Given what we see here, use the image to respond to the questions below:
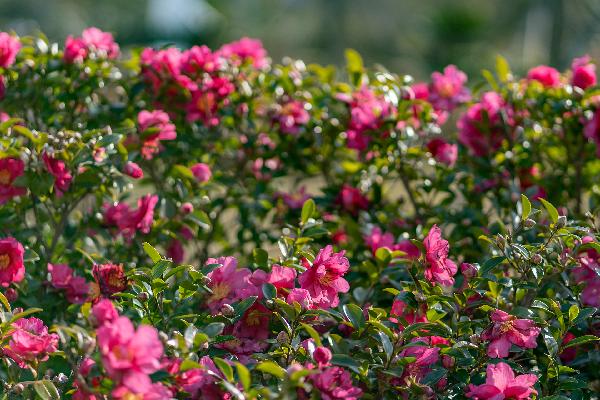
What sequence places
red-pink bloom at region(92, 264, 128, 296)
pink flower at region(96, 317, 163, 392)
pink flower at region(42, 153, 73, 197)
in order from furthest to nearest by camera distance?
1. pink flower at region(42, 153, 73, 197)
2. red-pink bloom at region(92, 264, 128, 296)
3. pink flower at region(96, 317, 163, 392)

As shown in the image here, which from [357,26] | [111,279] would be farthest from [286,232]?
[357,26]

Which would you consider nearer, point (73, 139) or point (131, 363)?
point (131, 363)

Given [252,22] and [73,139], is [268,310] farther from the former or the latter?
[252,22]

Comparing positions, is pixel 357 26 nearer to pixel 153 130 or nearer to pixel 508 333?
pixel 153 130

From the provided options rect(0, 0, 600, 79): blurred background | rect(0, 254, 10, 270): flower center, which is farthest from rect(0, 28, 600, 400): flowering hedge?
rect(0, 0, 600, 79): blurred background

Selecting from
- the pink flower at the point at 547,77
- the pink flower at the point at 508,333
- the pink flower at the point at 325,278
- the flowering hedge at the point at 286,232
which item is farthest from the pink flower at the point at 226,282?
the pink flower at the point at 547,77

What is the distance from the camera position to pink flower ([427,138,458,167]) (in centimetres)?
247

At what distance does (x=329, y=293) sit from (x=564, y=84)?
1.29 meters

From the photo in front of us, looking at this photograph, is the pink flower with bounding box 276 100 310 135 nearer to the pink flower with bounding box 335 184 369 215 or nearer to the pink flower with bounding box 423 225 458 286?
the pink flower with bounding box 335 184 369 215

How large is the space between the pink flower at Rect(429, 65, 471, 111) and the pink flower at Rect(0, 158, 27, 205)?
120 centimetres

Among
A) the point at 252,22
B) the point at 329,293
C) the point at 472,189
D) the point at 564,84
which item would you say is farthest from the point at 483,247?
the point at 252,22

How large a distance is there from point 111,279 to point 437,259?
647 mm

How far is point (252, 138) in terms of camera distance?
2629 mm

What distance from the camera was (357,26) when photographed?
94.6ft
